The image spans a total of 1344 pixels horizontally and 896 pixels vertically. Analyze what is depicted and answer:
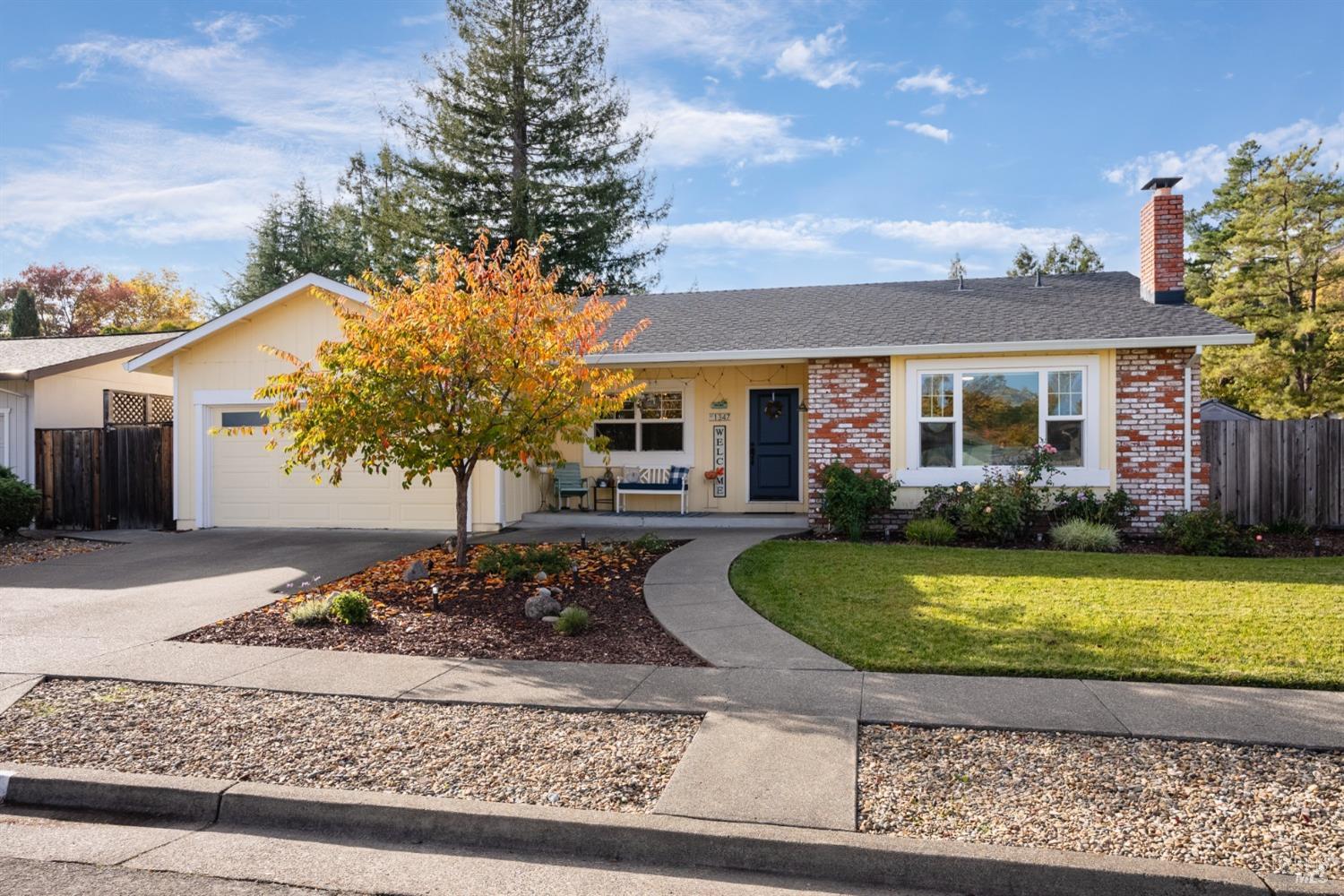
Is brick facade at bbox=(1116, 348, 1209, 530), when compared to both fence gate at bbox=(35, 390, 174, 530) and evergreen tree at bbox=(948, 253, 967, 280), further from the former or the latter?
evergreen tree at bbox=(948, 253, 967, 280)

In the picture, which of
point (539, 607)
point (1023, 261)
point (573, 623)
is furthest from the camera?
point (1023, 261)

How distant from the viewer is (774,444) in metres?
14.3

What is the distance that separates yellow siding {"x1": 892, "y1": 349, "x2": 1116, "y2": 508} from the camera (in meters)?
11.7

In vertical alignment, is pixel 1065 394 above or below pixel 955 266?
below

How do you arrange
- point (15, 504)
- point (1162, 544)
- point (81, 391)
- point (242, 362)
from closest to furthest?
1. point (1162, 544)
2. point (15, 504)
3. point (242, 362)
4. point (81, 391)

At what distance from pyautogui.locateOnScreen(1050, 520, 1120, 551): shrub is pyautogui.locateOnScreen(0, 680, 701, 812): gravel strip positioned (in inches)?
314

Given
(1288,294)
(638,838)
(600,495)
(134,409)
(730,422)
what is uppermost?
(1288,294)

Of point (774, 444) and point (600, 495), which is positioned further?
point (600, 495)

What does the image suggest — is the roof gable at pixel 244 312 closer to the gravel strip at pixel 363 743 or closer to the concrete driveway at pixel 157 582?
the concrete driveway at pixel 157 582

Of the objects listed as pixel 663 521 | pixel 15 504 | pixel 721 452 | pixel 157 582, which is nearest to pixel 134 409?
pixel 15 504

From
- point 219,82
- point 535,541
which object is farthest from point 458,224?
point 535,541

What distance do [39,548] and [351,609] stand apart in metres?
8.56

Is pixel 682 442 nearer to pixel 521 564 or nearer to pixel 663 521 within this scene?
pixel 663 521

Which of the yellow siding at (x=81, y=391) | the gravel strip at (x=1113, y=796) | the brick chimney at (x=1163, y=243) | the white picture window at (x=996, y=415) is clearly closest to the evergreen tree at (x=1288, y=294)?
the brick chimney at (x=1163, y=243)
